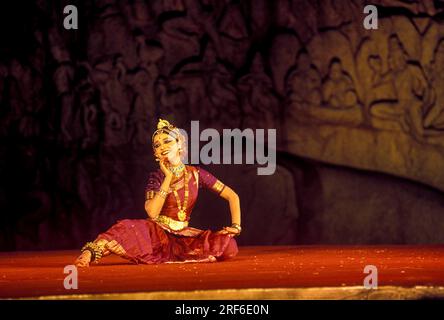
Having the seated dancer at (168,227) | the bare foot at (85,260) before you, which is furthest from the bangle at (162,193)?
the bare foot at (85,260)

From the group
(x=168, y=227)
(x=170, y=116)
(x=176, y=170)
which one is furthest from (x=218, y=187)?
(x=170, y=116)

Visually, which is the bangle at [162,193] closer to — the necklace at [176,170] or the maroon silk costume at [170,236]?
the maroon silk costume at [170,236]

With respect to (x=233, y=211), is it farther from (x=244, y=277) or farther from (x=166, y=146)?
(x=244, y=277)

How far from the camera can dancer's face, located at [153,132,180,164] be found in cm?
585

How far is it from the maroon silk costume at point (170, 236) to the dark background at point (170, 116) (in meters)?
2.73

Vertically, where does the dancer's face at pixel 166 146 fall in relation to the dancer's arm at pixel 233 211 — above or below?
above


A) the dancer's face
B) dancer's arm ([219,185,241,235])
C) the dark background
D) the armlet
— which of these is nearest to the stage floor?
dancer's arm ([219,185,241,235])

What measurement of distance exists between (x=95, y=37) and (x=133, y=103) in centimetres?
77

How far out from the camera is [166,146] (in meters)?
5.86

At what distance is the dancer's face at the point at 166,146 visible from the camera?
5848 mm

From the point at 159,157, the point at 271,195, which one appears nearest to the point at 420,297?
the point at 159,157

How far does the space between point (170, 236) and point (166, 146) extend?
64cm

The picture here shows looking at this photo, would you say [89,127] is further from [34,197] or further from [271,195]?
[271,195]

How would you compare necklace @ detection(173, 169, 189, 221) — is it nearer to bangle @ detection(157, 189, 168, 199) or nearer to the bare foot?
bangle @ detection(157, 189, 168, 199)
